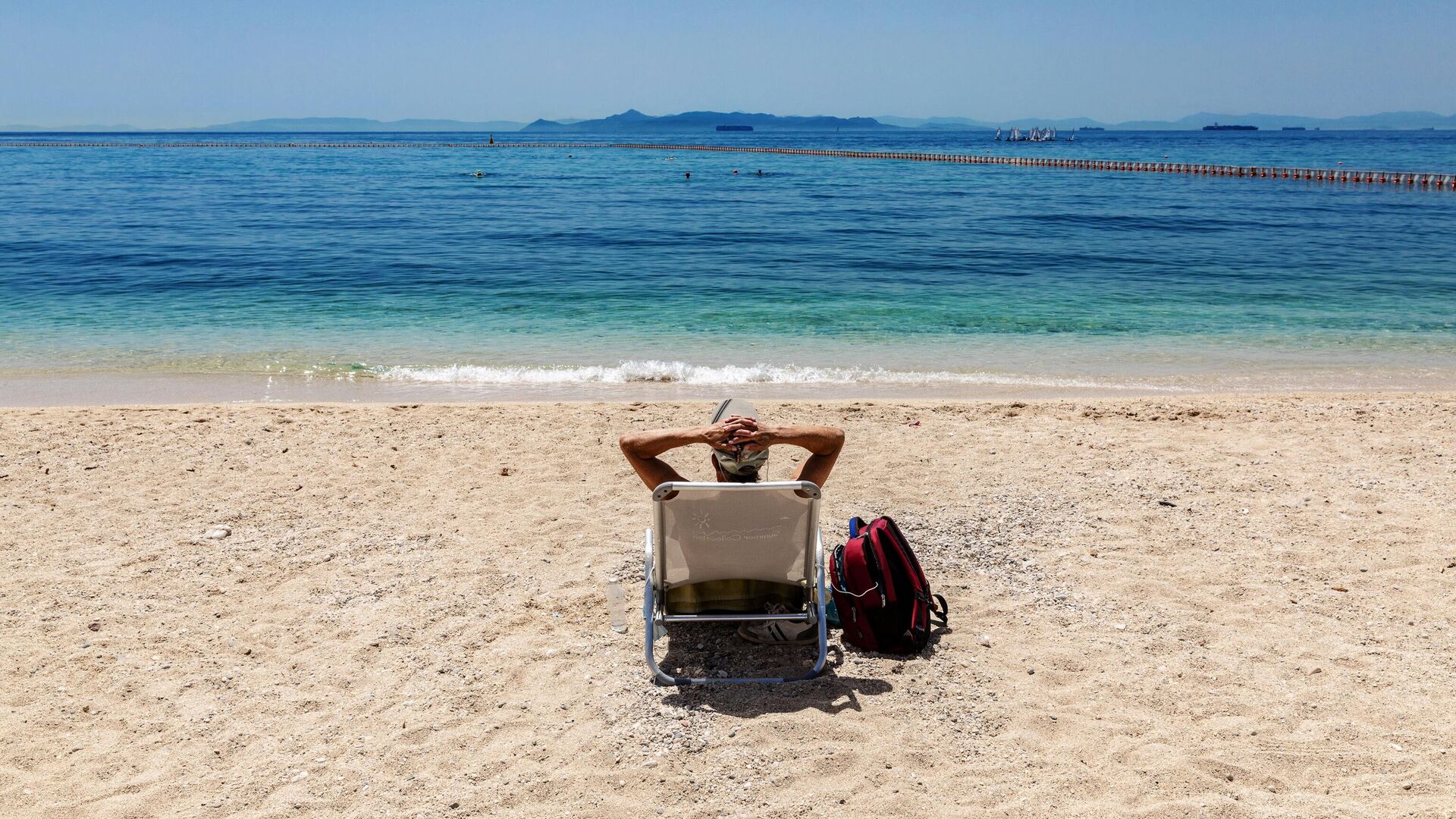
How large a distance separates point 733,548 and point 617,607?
976mm

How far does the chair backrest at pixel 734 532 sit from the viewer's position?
387 cm

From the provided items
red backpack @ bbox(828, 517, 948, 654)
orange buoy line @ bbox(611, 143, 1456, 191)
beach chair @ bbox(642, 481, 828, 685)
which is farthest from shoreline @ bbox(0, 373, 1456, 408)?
orange buoy line @ bbox(611, 143, 1456, 191)

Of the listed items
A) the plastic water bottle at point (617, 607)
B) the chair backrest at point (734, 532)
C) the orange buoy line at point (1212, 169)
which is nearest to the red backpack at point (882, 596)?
the chair backrest at point (734, 532)

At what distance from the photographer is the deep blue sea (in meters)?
11.0

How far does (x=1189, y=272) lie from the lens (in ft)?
61.9

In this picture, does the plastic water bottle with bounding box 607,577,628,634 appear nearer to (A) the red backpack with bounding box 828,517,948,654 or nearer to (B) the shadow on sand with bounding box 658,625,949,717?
(B) the shadow on sand with bounding box 658,625,949,717

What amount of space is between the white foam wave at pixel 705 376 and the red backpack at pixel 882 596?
595cm

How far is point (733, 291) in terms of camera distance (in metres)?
16.5

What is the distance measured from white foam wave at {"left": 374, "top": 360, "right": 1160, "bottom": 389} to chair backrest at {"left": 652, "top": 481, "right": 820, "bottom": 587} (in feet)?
20.4

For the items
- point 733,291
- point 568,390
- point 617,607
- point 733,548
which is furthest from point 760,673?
point 733,291

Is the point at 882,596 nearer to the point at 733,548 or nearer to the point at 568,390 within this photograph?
the point at 733,548

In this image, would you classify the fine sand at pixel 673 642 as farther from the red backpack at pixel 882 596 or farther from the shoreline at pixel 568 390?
the shoreline at pixel 568 390

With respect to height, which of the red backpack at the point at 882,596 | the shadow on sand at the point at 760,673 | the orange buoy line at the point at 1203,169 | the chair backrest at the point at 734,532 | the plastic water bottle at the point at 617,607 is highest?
the orange buoy line at the point at 1203,169

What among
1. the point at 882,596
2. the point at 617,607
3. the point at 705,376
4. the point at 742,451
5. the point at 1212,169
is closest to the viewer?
the point at 742,451
